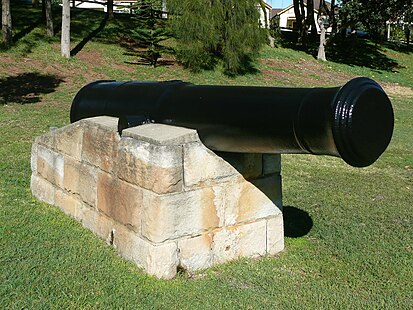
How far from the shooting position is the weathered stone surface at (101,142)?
3998mm

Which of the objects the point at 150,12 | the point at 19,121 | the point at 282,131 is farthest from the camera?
the point at 150,12

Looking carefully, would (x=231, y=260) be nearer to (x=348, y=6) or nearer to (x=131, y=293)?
(x=131, y=293)

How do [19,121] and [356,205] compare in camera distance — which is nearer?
[356,205]

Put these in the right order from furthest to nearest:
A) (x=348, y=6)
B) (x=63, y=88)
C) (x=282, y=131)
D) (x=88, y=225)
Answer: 1. (x=348, y=6)
2. (x=63, y=88)
3. (x=88, y=225)
4. (x=282, y=131)

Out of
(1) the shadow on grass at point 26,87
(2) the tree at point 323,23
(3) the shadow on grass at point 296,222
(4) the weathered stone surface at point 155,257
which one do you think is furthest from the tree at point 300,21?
(4) the weathered stone surface at point 155,257

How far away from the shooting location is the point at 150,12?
67.2 feet

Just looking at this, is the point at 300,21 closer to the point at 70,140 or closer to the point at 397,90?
the point at 397,90

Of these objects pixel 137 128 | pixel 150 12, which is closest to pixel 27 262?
pixel 137 128

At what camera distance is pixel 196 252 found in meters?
3.79

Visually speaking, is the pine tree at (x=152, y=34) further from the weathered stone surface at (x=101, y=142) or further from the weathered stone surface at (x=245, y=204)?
the weathered stone surface at (x=245, y=204)

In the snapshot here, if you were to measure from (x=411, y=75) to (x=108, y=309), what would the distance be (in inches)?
1019

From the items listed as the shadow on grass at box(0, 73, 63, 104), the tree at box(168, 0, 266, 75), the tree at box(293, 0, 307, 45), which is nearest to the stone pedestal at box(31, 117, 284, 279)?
the shadow on grass at box(0, 73, 63, 104)

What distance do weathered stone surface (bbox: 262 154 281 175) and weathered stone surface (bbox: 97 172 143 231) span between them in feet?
3.13

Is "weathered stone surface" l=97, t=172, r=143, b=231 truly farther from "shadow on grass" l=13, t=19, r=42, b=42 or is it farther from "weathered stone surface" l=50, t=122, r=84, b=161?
"shadow on grass" l=13, t=19, r=42, b=42
